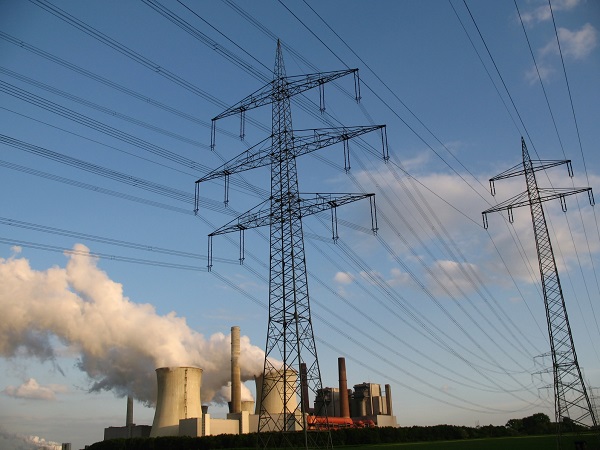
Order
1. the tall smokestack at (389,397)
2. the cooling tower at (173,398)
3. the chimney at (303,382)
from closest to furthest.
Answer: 1. the chimney at (303,382)
2. the cooling tower at (173,398)
3. the tall smokestack at (389,397)

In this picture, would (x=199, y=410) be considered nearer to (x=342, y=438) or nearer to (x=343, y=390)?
(x=342, y=438)

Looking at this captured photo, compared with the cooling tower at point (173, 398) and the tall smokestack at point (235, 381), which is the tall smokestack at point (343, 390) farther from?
the cooling tower at point (173, 398)

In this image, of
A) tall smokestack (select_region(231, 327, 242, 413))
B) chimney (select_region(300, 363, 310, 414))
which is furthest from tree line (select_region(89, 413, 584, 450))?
tall smokestack (select_region(231, 327, 242, 413))

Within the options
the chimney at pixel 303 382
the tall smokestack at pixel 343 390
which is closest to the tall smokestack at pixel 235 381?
the chimney at pixel 303 382

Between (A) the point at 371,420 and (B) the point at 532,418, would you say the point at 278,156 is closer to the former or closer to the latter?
(A) the point at 371,420

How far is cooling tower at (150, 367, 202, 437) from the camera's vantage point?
62844 mm

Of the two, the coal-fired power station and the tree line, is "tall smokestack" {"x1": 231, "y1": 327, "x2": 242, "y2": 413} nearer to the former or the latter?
the coal-fired power station

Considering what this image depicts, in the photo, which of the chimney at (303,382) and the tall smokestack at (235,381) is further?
the tall smokestack at (235,381)

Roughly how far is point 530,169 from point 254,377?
53.8m

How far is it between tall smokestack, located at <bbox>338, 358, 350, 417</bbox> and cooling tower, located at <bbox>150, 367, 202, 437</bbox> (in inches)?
1062

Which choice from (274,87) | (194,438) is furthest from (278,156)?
(194,438)

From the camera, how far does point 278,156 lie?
33.8m

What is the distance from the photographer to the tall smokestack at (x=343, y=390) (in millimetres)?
83938

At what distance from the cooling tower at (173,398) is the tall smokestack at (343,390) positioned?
26973 mm
